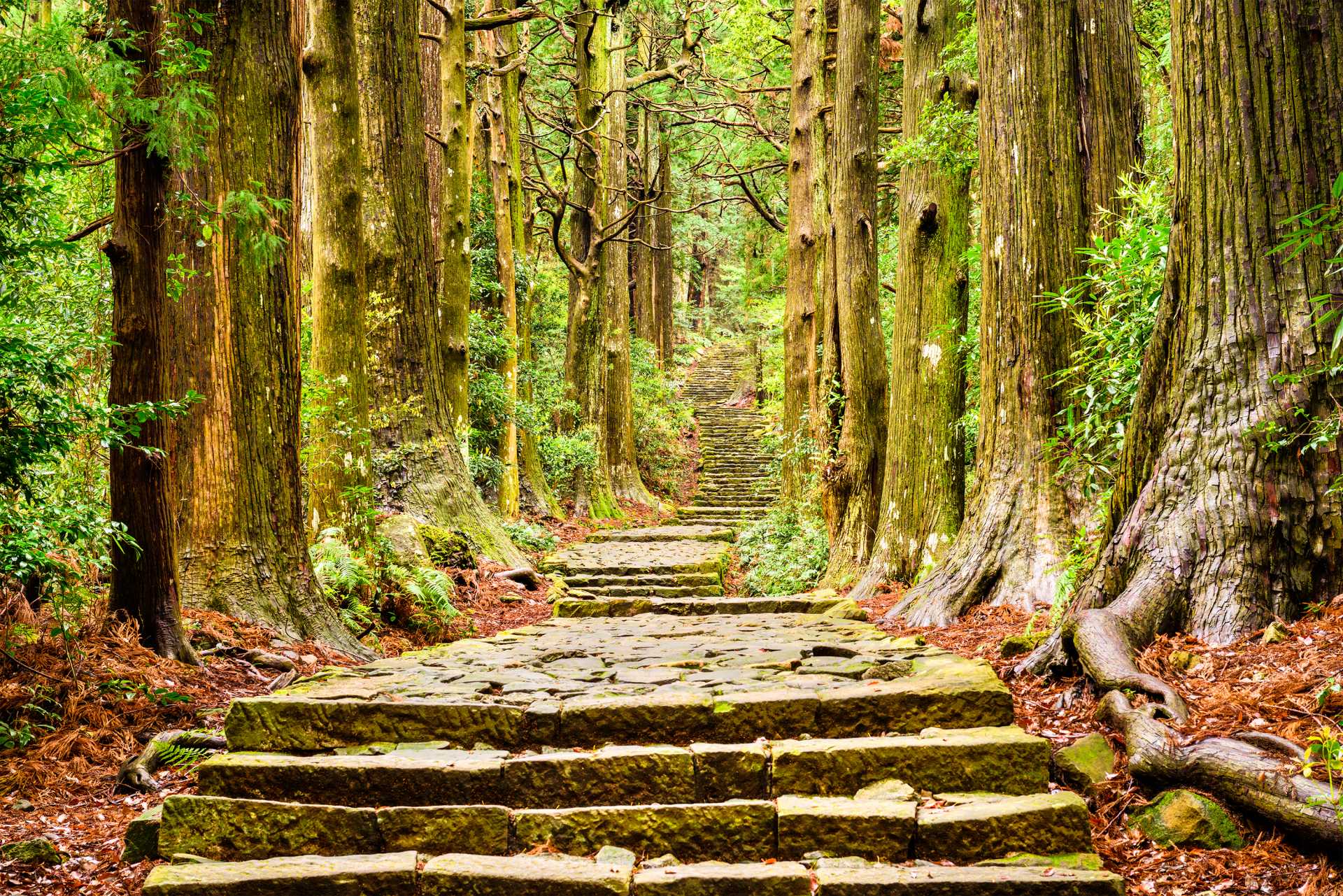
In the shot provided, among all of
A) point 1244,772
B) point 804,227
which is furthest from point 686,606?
point 804,227

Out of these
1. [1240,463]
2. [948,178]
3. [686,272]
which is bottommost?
[1240,463]

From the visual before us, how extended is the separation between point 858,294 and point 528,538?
596cm

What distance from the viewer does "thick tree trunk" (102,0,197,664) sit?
4.32 metres

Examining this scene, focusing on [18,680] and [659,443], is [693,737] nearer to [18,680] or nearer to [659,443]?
[18,680]

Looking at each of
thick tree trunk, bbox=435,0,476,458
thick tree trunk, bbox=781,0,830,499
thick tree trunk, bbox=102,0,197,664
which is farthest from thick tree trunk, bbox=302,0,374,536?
thick tree trunk, bbox=781,0,830,499

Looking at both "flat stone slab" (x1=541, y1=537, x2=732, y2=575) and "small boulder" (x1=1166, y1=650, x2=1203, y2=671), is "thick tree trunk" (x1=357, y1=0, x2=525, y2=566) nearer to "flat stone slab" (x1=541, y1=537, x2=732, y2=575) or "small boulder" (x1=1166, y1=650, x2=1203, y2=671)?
"flat stone slab" (x1=541, y1=537, x2=732, y2=575)

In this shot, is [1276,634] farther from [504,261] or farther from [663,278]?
[663,278]

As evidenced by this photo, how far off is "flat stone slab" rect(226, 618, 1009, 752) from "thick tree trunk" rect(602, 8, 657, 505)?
14.4m

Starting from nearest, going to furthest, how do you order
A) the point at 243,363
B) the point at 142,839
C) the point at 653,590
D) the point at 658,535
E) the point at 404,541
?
1. the point at 142,839
2. the point at 243,363
3. the point at 404,541
4. the point at 653,590
5. the point at 658,535

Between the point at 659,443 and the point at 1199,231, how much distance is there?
20.9 meters

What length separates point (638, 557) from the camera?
11.8 meters

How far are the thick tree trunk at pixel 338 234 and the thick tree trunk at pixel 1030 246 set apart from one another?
194 inches

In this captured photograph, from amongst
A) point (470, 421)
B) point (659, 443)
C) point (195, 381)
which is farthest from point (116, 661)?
point (659, 443)

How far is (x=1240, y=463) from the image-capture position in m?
3.84
